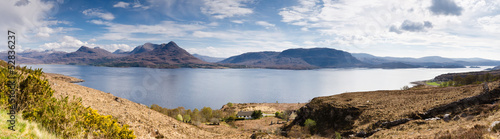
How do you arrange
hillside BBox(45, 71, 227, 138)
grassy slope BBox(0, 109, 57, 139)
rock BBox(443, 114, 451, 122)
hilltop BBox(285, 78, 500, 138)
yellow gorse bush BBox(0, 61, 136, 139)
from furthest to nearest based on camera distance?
rock BBox(443, 114, 451, 122) → hillside BBox(45, 71, 227, 138) → hilltop BBox(285, 78, 500, 138) → yellow gorse bush BBox(0, 61, 136, 139) → grassy slope BBox(0, 109, 57, 139)

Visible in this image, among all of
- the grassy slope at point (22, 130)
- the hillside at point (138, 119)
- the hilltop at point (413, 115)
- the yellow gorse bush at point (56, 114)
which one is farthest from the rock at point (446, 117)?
the grassy slope at point (22, 130)

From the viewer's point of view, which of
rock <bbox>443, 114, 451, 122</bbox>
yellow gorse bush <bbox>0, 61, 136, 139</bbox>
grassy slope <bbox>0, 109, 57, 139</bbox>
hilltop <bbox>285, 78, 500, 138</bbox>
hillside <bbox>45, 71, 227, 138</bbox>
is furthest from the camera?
rock <bbox>443, 114, 451, 122</bbox>

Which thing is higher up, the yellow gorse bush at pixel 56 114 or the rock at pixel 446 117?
the yellow gorse bush at pixel 56 114

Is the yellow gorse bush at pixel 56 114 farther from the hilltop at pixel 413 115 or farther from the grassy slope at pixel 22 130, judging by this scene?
the hilltop at pixel 413 115

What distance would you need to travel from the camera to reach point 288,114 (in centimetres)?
6212

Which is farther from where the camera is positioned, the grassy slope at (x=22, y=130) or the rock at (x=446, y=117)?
the rock at (x=446, y=117)

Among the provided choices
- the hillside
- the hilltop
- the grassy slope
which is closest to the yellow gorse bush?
the grassy slope

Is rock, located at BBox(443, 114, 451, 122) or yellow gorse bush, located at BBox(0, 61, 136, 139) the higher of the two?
yellow gorse bush, located at BBox(0, 61, 136, 139)

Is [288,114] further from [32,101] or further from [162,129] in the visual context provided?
[32,101]

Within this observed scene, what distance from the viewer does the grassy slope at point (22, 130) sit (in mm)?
7086

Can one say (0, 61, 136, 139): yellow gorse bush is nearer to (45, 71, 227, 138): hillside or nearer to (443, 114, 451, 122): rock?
(45, 71, 227, 138): hillside

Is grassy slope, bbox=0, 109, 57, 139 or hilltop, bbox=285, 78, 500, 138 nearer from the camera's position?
grassy slope, bbox=0, 109, 57, 139

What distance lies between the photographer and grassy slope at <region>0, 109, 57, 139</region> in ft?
23.2

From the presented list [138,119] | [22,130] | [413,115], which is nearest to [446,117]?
[413,115]
